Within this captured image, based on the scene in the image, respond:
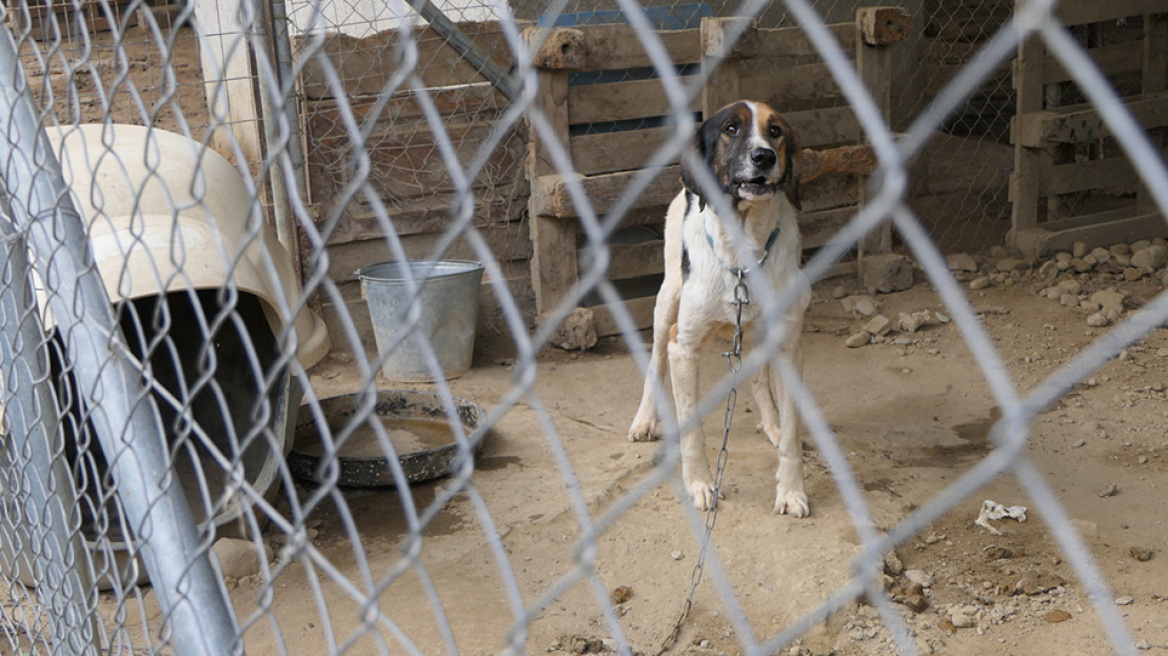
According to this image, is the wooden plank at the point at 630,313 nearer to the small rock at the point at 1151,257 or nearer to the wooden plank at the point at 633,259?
the wooden plank at the point at 633,259

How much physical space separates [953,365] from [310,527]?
3281 millimetres

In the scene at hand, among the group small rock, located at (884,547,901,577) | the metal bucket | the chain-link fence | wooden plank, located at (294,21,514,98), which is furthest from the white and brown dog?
wooden plank, located at (294,21,514,98)

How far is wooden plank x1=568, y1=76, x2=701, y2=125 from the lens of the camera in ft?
18.8

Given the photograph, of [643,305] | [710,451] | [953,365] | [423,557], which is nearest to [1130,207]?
[953,365]

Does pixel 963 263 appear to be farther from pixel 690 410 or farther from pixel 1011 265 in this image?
pixel 690 410

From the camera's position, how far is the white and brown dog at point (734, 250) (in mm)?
3637

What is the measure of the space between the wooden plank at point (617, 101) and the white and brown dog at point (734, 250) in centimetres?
179

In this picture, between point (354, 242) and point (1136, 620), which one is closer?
point (1136, 620)

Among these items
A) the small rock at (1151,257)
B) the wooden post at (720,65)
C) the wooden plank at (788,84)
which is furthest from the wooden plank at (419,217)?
the small rock at (1151,257)

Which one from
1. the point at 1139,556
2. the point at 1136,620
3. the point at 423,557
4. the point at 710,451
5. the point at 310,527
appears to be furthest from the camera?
the point at 710,451

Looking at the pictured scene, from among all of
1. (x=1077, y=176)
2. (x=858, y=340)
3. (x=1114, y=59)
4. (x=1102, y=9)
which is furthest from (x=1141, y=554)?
(x=1114, y=59)

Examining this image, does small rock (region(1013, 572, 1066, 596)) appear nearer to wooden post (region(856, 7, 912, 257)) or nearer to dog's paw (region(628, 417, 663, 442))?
dog's paw (region(628, 417, 663, 442))

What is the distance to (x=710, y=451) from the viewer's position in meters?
4.53

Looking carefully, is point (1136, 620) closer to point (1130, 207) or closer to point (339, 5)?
point (339, 5)
